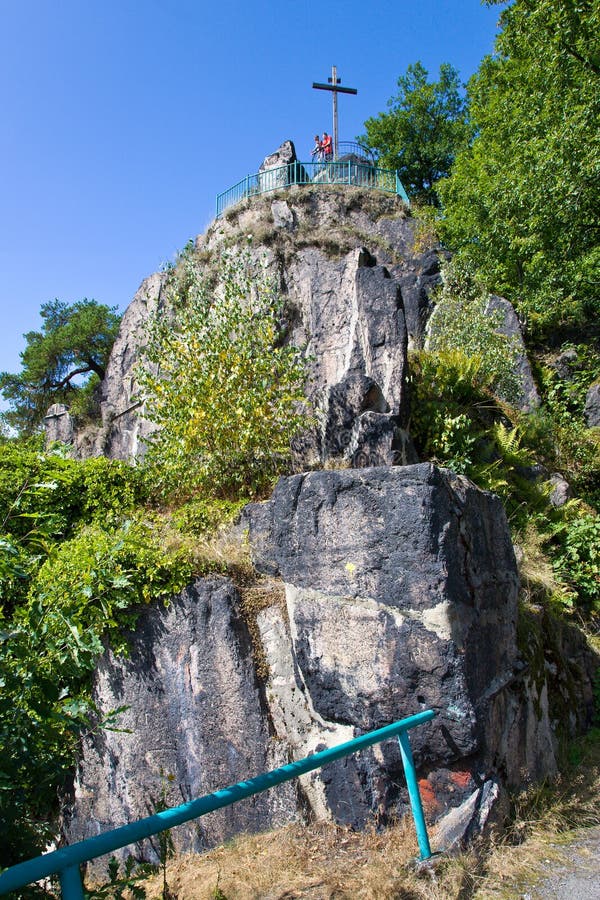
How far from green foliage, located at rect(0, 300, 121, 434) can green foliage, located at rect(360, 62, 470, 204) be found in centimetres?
1685

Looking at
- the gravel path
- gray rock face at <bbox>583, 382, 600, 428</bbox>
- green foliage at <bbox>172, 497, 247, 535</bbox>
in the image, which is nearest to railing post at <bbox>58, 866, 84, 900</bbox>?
the gravel path

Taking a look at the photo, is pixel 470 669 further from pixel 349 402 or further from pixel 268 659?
pixel 349 402

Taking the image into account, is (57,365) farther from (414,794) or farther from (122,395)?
(414,794)

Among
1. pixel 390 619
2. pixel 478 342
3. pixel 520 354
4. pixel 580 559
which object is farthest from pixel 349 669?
pixel 520 354

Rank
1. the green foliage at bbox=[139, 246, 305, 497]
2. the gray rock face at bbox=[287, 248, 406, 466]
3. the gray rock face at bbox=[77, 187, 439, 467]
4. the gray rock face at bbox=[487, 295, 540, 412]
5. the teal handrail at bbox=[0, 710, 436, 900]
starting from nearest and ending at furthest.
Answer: the teal handrail at bbox=[0, 710, 436, 900] → the gray rock face at bbox=[287, 248, 406, 466] → the gray rock face at bbox=[77, 187, 439, 467] → the green foliage at bbox=[139, 246, 305, 497] → the gray rock face at bbox=[487, 295, 540, 412]

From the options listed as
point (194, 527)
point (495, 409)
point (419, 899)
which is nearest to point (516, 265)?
point (495, 409)

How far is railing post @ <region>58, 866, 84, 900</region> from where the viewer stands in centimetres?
179

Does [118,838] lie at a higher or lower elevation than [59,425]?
lower

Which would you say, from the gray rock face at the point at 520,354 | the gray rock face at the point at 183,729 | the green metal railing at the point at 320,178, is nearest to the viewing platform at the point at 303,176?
the green metal railing at the point at 320,178

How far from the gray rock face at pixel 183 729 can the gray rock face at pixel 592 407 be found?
33.5 ft

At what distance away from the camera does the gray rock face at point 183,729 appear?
14.5 ft

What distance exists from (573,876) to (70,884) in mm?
2618

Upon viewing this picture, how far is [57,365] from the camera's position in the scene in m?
27.2

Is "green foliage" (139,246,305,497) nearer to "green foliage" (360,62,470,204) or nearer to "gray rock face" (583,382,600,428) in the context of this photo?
"gray rock face" (583,382,600,428)
